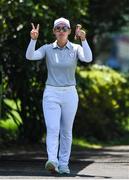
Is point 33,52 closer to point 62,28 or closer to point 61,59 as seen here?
point 61,59

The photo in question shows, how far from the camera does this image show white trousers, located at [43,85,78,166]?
934 cm

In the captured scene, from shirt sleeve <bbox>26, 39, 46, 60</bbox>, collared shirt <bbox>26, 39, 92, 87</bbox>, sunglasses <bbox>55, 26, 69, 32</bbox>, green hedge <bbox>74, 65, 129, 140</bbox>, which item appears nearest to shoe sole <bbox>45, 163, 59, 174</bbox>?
collared shirt <bbox>26, 39, 92, 87</bbox>

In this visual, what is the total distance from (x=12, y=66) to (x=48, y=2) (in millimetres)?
1344

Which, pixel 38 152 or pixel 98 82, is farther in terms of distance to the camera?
pixel 98 82

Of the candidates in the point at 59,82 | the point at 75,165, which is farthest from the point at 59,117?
the point at 75,165

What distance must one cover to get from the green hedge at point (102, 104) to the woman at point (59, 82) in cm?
656

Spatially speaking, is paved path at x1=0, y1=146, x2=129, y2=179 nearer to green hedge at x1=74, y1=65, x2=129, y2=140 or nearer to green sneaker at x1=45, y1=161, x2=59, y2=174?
green sneaker at x1=45, y1=161, x2=59, y2=174

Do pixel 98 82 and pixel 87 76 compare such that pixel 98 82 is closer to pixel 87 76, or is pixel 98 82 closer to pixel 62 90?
pixel 87 76

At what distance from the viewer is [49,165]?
9.19 metres

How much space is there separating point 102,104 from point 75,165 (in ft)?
22.5

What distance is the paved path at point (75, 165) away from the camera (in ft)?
30.8

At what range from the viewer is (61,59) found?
9.45m

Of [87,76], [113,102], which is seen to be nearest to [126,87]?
[113,102]

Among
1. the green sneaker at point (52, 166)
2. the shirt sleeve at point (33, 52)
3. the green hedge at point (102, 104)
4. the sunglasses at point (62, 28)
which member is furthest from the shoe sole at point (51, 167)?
the green hedge at point (102, 104)
